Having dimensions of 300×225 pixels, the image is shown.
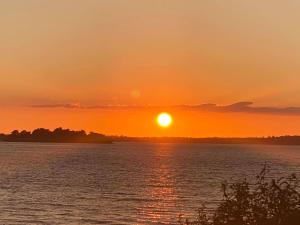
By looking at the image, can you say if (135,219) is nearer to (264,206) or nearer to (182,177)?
(264,206)

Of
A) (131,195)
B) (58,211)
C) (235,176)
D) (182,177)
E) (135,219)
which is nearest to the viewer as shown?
(135,219)

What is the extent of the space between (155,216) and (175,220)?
3737mm

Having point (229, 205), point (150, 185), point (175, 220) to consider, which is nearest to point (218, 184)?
point (150, 185)

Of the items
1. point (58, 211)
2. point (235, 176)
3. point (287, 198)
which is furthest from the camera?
point (235, 176)

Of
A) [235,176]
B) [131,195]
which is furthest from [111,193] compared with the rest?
[235,176]

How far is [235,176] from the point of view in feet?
465

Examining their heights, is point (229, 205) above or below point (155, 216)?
above

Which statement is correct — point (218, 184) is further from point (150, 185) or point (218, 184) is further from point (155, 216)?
point (155, 216)

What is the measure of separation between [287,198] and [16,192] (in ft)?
263

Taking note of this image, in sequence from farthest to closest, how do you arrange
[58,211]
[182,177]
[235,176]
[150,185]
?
[235,176]
[182,177]
[150,185]
[58,211]

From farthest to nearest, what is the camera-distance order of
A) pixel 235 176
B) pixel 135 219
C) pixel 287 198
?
1. pixel 235 176
2. pixel 135 219
3. pixel 287 198

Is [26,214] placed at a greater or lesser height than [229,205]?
lesser

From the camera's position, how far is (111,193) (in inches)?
3775

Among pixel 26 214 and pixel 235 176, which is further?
pixel 235 176
